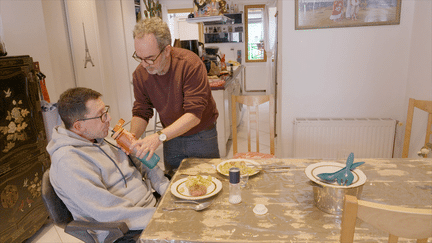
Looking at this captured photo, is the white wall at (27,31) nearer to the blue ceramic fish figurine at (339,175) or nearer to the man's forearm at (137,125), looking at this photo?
the man's forearm at (137,125)

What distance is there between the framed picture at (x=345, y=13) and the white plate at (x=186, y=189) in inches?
75.7

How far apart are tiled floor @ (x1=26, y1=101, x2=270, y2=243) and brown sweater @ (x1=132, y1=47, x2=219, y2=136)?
1.27 metres

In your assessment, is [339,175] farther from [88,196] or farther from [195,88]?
[88,196]

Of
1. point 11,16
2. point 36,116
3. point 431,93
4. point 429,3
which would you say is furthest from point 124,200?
point 429,3

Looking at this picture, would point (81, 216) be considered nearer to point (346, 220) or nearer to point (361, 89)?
point (346, 220)

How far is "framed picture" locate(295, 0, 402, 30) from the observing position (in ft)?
8.45

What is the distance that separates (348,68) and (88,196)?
2.46 metres

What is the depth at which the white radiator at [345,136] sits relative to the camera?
2.70m

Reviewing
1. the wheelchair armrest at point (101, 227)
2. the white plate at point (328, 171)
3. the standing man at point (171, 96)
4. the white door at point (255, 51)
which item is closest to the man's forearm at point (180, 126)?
the standing man at point (171, 96)

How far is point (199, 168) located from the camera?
1.59 meters

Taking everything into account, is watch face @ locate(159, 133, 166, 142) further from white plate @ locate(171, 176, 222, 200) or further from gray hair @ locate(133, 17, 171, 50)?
gray hair @ locate(133, 17, 171, 50)

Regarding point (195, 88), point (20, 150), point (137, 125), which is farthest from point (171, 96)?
point (20, 150)

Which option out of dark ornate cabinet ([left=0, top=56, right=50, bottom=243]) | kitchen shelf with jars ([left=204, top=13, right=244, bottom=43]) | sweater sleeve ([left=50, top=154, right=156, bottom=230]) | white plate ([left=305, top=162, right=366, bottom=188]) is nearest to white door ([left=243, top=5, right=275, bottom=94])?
kitchen shelf with jars ([left=204, top=13, right=244, bottom=43])

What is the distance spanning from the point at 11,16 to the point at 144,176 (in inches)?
70.7
